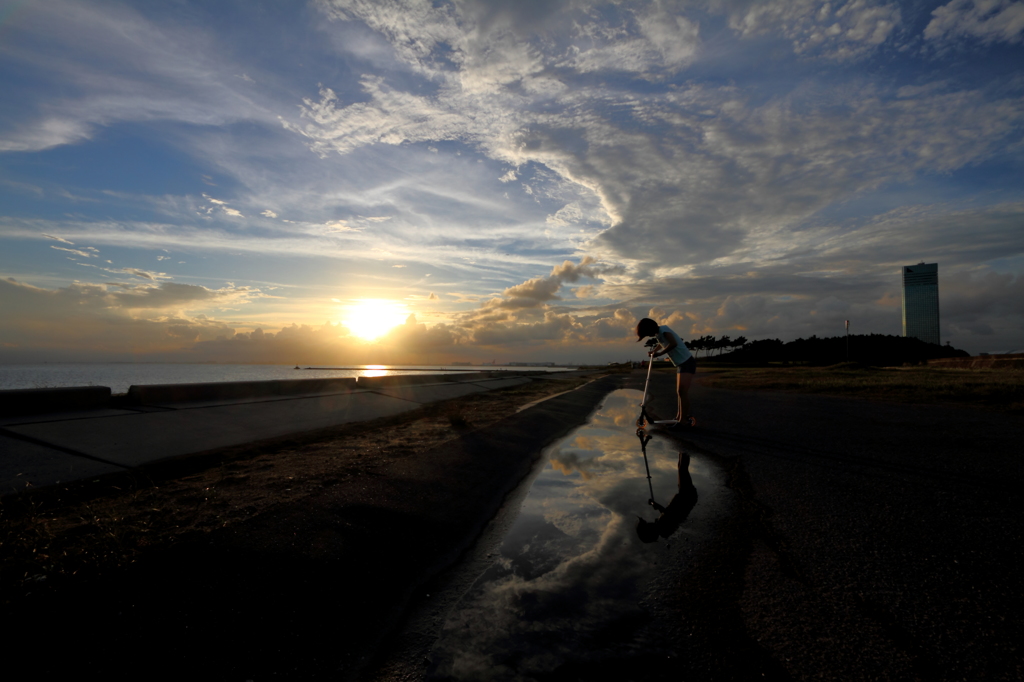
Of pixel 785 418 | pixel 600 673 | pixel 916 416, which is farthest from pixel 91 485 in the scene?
pixel 916 416

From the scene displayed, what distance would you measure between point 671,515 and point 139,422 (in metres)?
8.31

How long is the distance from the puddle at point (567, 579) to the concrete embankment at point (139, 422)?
477cm

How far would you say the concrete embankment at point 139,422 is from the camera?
552cm

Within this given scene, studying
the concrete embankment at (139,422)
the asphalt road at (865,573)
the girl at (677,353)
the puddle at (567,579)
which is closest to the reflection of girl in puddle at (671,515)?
the puddle at (567,579)

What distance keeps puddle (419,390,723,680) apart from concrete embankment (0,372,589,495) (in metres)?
4.77

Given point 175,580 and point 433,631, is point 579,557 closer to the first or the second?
point 433,631

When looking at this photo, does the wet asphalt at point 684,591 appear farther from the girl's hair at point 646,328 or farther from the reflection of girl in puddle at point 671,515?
the girl's hair at point 646,328

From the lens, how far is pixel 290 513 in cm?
400

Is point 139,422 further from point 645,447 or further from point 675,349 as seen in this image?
point 675,349

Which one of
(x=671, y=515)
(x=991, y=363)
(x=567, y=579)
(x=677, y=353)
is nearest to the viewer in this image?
(x=567, y=579)

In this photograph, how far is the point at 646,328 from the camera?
9.72 m

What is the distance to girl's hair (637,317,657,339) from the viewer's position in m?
9.69

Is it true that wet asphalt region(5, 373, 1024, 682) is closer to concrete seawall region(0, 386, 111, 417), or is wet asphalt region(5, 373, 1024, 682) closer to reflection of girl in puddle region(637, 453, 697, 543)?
reflection of girl in puddle region(637, 453, 697, 543)

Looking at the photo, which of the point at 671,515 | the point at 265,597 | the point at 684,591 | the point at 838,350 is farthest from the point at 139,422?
the point at 838,350
